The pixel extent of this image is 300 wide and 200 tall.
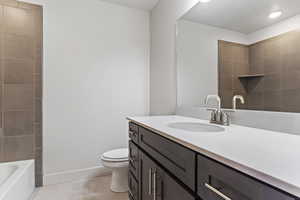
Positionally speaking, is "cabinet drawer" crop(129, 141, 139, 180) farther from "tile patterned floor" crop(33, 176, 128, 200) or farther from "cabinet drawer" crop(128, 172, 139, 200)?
"tile patterned floor" crop(33, 176, 128, 200)

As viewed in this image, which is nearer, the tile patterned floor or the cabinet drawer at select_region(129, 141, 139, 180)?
the cabinet drawer at select_region(129, 141, 139, 180)

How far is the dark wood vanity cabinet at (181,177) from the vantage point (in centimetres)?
46

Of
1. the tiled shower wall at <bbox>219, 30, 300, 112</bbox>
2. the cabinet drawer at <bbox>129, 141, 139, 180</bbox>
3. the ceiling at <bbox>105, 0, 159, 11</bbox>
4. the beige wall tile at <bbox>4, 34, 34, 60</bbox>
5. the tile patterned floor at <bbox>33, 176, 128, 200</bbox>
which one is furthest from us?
the ceiling at <bbox>105, 0, 159, 11</bbox>

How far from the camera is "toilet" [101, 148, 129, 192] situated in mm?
1720

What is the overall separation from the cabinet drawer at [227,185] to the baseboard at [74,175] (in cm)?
191

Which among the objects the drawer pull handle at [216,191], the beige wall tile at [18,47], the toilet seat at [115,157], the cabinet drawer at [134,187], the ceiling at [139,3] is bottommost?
the cabinet drawer at [134,187]

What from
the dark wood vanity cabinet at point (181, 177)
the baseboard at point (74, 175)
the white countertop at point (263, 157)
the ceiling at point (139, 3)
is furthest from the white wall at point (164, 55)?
the white countertop at point (263, 157)

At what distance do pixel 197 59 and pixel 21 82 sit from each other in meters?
Result: 1.97

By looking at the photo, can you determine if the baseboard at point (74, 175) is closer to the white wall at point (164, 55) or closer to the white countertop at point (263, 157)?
the white wall at point (164, 55)

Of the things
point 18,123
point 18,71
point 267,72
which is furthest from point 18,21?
point 267,72

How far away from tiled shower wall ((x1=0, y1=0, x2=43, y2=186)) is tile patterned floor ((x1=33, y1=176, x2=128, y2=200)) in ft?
0.70

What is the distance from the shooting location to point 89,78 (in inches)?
85.0

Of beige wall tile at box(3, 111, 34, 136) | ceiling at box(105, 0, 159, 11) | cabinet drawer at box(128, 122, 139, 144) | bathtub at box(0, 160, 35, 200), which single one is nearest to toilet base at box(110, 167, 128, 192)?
cabinet drawer at box(128, 122, 139, 144)

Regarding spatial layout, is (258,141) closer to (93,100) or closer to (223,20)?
(223,20)
